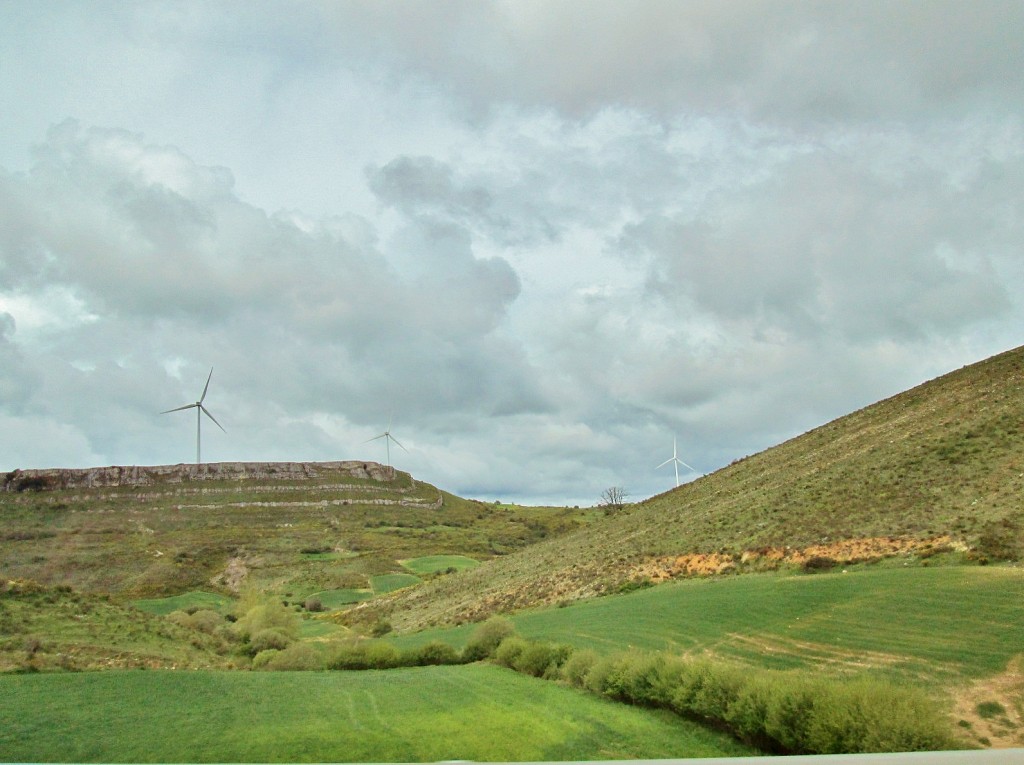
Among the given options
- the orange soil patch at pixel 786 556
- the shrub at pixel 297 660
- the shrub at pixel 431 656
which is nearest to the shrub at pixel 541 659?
the shrub at pixel 431 656

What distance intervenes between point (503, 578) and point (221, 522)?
272 feet

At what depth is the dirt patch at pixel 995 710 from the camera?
1736 cm

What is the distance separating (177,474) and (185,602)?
94.8 metres

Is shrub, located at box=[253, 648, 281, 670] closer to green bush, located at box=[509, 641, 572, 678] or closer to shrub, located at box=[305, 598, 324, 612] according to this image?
green bush, located at box=[509, 641, 572, 678]

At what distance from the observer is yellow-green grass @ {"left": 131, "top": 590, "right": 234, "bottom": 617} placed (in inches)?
2729

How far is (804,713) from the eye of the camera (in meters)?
16.7

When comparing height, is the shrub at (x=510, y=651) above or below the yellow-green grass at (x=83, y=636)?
below

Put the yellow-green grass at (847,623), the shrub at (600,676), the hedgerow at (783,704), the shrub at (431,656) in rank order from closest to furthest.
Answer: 1. the hedgerow at (783,704)
2. the yellow-green grass at (847,623)
3. the shrub at (600,676)
4. the shrub at (431,656)

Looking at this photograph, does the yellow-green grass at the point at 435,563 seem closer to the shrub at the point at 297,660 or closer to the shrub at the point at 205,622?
the shrub at the point at 205,622

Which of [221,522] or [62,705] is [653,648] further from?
[221,522]

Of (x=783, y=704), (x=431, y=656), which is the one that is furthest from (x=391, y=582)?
(x=783, y=704)

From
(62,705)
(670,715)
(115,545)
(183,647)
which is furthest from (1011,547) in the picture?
(115,545)

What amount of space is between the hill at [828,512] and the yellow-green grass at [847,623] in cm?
412

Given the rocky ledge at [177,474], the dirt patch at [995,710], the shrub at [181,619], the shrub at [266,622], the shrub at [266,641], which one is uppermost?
the rocky ledge at [177,474]
